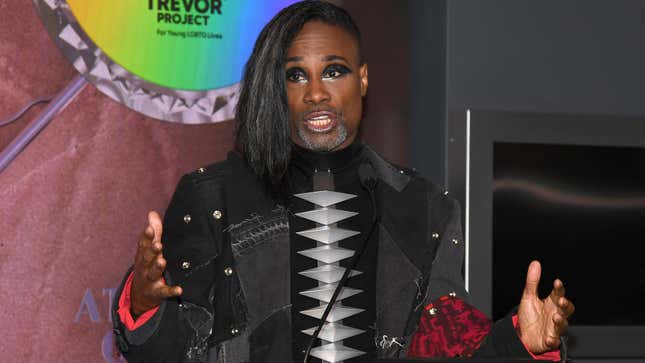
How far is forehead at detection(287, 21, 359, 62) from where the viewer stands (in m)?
1.91

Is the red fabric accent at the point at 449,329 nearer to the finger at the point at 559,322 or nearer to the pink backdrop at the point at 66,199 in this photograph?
the finger at the point at 559,322

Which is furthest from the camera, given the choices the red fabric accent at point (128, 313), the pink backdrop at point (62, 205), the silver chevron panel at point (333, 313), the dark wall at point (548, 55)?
the dark wall at point (548, 55)

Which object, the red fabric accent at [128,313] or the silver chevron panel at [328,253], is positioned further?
the silver chevron panel at [328,253]

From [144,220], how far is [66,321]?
302mm

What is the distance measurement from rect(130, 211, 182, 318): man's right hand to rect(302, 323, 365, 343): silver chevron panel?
0.31m

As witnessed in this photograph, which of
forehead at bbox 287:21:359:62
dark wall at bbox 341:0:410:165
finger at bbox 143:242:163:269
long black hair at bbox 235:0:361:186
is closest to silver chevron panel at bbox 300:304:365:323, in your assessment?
long black hair at bbox 235:0:361:186

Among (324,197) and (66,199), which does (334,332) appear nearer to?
(324,197)

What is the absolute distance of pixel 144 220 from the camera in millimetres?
2252

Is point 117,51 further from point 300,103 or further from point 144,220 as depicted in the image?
point 300,103

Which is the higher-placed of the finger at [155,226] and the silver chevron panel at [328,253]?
the finger at [155,226]

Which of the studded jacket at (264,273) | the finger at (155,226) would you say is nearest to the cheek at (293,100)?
the studded jacket at (264,273)

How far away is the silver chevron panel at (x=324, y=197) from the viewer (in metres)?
1.87

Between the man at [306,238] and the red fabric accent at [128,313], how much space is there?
25 millimetres

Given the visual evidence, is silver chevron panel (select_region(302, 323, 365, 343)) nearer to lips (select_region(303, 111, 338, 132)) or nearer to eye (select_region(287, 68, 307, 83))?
lips (select_region(303, 111, 338, 132))
